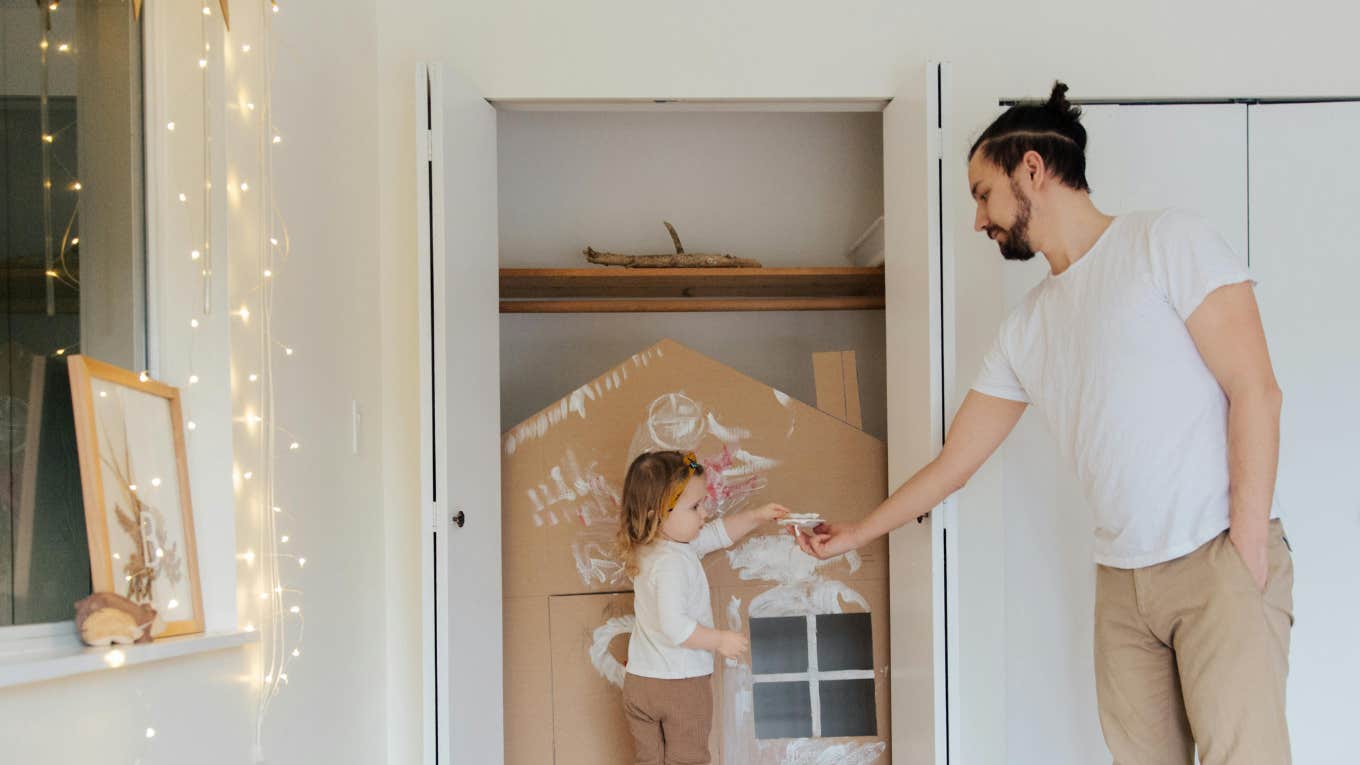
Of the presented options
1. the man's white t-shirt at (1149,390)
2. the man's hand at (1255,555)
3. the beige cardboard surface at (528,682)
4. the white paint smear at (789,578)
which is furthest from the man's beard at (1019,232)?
the beige cardboard surface at (528,682)

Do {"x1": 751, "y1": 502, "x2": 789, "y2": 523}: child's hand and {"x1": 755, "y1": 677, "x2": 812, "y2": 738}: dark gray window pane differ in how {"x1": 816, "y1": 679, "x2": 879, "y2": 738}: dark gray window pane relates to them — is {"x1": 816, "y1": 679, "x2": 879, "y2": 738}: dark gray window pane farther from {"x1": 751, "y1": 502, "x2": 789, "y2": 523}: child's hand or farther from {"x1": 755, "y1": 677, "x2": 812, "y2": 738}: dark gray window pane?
{"x1": 751, "y1": 502, "x2": 789, "y2": 523}: child's hand

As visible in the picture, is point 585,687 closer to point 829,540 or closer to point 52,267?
point 829,540

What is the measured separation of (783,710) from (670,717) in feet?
1.43

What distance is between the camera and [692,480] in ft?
8.55

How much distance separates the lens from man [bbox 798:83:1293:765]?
1.58 meters

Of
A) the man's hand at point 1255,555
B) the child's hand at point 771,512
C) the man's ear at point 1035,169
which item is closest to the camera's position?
the man's hand at point 1255,555

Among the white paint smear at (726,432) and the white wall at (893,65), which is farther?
the white paint smear at (726,432)

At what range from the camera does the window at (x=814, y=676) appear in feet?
9.37

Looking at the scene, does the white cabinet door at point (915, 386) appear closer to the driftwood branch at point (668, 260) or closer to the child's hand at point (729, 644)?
the child's hand at point (729, 644)

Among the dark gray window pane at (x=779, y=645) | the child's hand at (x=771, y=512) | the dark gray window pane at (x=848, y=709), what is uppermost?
the child's hand at (x=771, y=512)

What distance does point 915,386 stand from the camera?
2.56 m

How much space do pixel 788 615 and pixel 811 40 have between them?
4.90 ft

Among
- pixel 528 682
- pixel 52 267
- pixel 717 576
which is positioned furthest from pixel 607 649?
pixel 52 267

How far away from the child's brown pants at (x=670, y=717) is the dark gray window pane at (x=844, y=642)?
0.42 m
